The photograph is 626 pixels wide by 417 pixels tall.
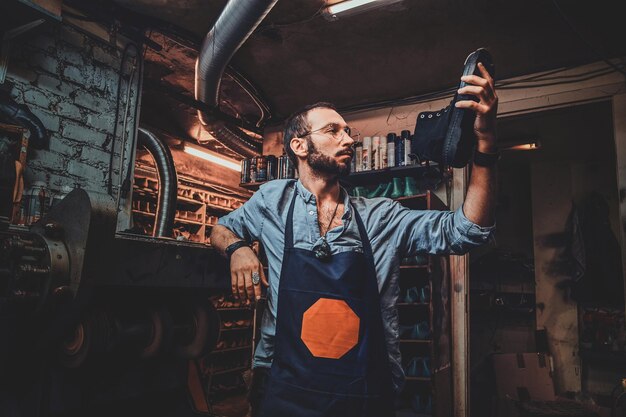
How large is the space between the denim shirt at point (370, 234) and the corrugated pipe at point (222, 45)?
1.69 meters

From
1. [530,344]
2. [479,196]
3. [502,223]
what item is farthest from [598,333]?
[479,196]

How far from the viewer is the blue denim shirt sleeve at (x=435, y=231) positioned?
142 cm

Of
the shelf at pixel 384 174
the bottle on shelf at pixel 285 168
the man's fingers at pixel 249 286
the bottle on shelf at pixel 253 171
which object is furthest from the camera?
the bottle on shelf at pixel 253 171

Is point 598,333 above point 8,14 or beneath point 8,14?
beneath

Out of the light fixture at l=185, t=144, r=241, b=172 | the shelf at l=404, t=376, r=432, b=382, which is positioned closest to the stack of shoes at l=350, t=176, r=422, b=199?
the shelf at l=404, t=376, r=432, b=382

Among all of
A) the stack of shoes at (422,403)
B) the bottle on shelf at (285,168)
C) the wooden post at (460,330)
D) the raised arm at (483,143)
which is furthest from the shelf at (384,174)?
Answer: the raised arm at (483,143)

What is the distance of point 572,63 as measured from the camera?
3.82 metres

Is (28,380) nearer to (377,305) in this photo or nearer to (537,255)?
(377,305)

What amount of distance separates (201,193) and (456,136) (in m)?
5.33

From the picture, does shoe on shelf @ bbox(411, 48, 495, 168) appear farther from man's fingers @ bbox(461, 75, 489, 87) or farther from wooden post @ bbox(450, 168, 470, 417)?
wooden post @ bbox(450, 168, 470, 417)

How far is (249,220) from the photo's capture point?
5.59 ft

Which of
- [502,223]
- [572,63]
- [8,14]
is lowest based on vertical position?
[502,223]

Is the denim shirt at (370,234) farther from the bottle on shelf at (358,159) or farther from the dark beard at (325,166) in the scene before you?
the bottle on shelf at (358,159)

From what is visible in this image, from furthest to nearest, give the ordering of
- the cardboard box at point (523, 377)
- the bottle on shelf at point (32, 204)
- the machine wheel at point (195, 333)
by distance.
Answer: the cardboard box at point (523, 377) < the bottle on shelf at point (32, 204) < the machine wheel at point (195, 333)
